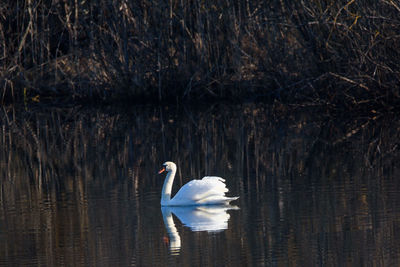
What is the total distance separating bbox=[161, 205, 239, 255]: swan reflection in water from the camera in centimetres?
913

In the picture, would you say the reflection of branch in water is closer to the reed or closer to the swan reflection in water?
the reed

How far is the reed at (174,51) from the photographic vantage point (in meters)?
20.8

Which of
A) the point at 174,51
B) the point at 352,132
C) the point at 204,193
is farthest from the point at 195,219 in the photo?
the point at 174,51

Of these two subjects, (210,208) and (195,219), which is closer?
(195,219)

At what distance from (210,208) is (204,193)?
0.20 metres

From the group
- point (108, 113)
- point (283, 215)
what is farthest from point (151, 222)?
point (108, 113)

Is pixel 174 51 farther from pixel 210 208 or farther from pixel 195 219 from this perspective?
pixel 195 219

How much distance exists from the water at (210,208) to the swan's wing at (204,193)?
0.16 meters

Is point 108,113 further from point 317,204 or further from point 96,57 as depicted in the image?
point 317,204

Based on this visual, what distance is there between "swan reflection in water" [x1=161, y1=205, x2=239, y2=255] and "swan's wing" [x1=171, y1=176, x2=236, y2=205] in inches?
3.6

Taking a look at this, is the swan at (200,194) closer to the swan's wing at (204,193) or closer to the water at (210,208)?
the swan's wing at (204,193)

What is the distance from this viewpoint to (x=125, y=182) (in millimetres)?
12555

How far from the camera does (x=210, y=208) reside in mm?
10969

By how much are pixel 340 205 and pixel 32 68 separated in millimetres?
16576
